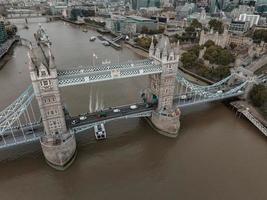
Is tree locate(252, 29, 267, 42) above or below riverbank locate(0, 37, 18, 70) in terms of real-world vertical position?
above

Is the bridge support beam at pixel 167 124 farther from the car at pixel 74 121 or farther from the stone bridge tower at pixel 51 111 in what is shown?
the stone bridge tower at pixel 51 111

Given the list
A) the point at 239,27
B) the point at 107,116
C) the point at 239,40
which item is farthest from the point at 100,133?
the point at 239,27

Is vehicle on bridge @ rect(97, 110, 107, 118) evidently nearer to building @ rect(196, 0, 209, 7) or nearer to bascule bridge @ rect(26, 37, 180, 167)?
bascule bridge @ rect(26, 37, 180, 167)

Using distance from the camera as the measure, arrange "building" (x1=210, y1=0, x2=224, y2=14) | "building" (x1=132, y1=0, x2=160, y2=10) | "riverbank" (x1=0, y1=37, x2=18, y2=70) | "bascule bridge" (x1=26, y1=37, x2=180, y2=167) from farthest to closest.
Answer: "building" (x1=132, y1=0, x2=160, y2=10), "building" (x1=210, y1=0, x2=224, y2=14), "riverbank" (x1=0, y1=37, x2=18, y2=70), "bascule bridge" (x1=26, y1=37, x2=180, y2=167)

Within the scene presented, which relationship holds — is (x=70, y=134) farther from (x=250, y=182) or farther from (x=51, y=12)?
(x=51, y=12)

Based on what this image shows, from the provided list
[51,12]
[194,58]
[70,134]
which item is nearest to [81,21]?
[51,12]

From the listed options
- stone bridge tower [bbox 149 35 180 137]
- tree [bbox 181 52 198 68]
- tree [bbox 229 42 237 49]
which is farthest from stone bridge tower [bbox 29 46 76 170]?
tree [bbox 229 42 237 49]
